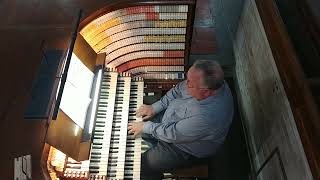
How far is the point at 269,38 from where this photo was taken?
2467mm

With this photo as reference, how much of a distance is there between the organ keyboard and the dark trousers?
0.11 meters

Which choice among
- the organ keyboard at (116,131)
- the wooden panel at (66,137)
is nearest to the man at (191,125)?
the organ keyboard at (116,131)

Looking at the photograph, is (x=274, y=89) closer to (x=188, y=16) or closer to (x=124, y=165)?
(x=188, y=16)

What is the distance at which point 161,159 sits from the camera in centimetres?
264

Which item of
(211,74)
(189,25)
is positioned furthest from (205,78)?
(189,25)

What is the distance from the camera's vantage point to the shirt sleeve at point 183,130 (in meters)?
2.39

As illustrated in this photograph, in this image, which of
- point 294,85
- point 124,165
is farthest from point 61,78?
point 294,85

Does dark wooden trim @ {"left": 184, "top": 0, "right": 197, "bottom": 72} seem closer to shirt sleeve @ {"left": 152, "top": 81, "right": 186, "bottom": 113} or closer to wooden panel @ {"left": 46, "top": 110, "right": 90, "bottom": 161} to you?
shirt sleeve @ {"left": 152, "top": 81, "right": 186, "bottom": 113}

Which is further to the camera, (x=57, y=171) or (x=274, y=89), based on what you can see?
(x=274, y=89)

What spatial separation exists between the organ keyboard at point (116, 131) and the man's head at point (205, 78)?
620 mm

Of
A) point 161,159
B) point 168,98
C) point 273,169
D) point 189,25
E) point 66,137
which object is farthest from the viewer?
point 168,98

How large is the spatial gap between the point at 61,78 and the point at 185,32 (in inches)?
44.7

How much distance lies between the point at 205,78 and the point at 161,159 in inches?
27.9

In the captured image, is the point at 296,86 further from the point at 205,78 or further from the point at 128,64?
the point at 128,64
